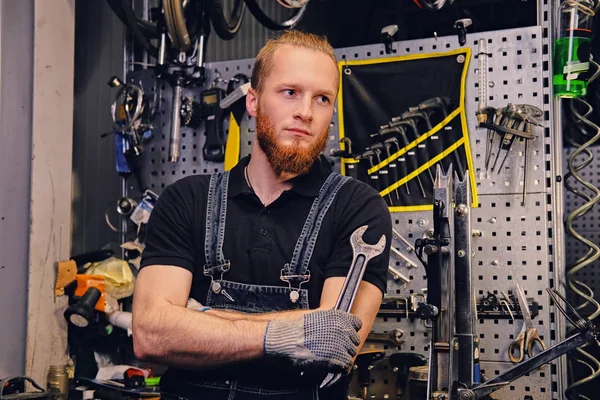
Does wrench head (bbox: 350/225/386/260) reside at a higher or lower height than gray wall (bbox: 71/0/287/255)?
lower

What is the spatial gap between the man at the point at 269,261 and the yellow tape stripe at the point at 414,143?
3.51 ft

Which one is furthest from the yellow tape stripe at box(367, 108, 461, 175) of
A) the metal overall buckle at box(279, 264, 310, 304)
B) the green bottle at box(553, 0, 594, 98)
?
the metal overall buckle at box(279, 264, 310, 304)

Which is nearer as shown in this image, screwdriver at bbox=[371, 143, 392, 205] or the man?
the man

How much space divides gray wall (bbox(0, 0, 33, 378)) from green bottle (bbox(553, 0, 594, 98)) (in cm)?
206

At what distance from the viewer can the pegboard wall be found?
283 centimetres

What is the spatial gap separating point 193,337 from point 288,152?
58 cm

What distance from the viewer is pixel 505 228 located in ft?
9.48

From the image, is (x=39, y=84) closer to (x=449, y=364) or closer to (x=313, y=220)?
(x=313, y=220)

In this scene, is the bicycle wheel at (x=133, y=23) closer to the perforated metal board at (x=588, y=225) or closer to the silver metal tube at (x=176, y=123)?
the silver metal tube at (x=176, y=123)

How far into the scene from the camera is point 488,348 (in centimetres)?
286

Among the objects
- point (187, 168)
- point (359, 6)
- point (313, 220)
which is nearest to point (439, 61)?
point (187, 168)

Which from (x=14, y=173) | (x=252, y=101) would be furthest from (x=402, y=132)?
(x=14, y=173)

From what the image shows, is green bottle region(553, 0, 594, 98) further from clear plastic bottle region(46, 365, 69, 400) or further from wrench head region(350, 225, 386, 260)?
clear plastic bottle region(46, 365, 69, 400)

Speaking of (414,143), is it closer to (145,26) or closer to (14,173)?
(145,26)
